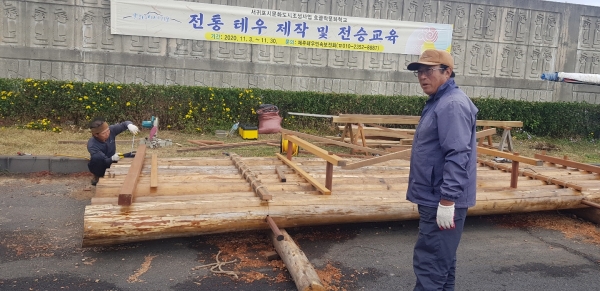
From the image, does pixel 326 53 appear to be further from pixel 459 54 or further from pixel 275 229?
pixel 275 229

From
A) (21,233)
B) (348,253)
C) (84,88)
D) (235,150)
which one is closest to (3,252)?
(21,233)

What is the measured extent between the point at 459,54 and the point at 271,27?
545 cm

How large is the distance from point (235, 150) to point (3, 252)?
4.94 metres

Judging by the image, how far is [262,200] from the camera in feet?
15.2

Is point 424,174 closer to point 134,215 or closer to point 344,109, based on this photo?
point 134,215

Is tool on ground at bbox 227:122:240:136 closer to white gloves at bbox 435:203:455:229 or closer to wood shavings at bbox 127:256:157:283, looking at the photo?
wood shavings at bbox 127:256:157:283

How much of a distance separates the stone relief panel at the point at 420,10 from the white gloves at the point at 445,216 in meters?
10.6

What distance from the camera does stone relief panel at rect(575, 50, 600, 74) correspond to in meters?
14.0

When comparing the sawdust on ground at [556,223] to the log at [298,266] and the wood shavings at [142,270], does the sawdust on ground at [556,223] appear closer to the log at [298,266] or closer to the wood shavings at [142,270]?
the log at [298,266]

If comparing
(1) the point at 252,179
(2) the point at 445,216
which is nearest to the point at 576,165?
(1) the point at 252,179

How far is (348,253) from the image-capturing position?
4.57 m

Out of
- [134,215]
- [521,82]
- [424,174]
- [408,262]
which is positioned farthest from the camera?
[521,82]

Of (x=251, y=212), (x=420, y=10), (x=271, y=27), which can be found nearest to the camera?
(x=251, y=212)

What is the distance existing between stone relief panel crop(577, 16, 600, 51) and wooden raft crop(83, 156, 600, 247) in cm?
878
